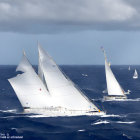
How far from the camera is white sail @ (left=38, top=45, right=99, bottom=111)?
6481cm

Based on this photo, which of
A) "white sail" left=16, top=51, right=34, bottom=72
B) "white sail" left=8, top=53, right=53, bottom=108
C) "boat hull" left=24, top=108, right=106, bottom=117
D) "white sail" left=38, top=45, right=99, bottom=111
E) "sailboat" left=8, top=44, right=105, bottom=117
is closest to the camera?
"white sail" left=38, top=45, right=99, bottom=111

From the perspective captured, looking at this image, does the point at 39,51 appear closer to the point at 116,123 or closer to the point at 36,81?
the point at 36,81

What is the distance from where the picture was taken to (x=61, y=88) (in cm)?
6556

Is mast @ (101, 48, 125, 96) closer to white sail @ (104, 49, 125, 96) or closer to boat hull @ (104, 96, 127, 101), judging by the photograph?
white sail @ (104, 49, 125, 96)

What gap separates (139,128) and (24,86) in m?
29.4

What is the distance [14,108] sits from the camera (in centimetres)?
7925

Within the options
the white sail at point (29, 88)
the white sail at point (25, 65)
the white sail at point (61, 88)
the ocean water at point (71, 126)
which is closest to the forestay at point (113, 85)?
the ocean water at point (71, 126)

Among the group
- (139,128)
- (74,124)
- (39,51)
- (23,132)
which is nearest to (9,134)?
(23,132)

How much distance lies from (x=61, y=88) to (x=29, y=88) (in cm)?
829

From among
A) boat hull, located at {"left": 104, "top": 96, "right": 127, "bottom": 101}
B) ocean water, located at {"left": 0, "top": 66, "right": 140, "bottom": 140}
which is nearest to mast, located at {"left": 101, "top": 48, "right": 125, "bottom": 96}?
boat hull, located at {"left": 104, "top": 96, "right": 127, "bottom": 101}

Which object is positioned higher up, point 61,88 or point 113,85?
point 113,85

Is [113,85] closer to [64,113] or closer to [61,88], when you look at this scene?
[64,113]

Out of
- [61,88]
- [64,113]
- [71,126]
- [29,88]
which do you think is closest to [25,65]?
[29,88]

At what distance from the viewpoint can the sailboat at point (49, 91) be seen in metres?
65.0
